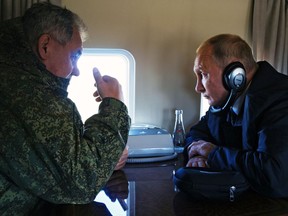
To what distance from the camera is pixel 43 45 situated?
93 cm

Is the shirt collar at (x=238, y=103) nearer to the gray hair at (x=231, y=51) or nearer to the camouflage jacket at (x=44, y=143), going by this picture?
the gray hair at (x=231, y=51)

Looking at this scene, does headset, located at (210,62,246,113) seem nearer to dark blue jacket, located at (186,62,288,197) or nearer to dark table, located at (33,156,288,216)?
dark blue jacket, located at (186,62,288,197)

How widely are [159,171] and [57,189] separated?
1.92 feet

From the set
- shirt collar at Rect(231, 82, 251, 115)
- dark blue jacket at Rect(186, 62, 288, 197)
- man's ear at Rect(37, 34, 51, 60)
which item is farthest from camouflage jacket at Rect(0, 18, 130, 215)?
shirt collar at Rect(231, 82, 251, 115)

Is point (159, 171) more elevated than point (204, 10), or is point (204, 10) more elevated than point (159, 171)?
point (204, 10)

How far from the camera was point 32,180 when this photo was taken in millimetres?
761

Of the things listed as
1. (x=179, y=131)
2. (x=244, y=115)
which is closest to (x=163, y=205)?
(x=244, y=115)

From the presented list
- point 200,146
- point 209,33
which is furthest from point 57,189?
point 209,33

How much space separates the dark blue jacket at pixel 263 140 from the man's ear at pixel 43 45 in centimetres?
69

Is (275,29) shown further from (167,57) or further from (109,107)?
(109,107)

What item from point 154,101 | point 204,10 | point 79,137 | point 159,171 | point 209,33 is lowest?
point 159,171

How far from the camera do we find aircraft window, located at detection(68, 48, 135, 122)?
1771 mm

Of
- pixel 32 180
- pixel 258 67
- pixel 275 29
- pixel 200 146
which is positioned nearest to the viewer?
pixel 32 180

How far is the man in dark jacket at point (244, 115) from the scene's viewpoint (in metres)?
0.98
